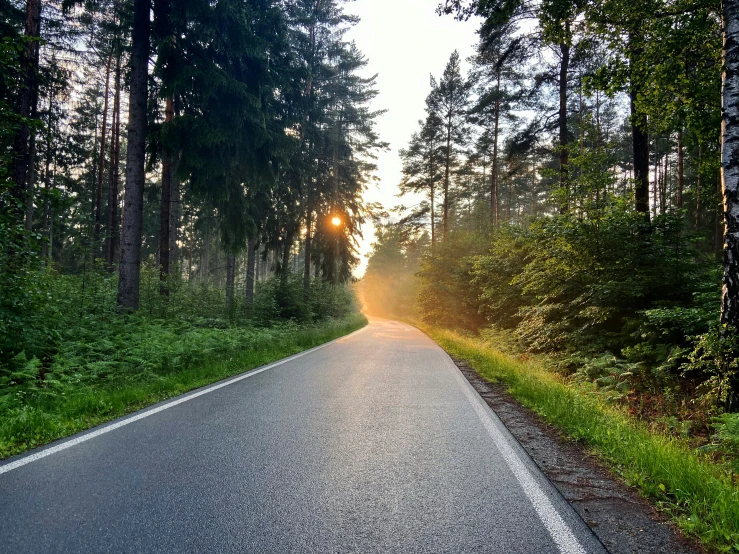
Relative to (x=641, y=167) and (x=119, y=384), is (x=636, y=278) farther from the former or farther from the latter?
(x=119, y=384)

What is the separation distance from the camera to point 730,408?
4531mm

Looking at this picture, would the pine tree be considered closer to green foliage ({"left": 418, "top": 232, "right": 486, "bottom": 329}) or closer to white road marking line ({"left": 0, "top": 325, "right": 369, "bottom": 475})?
green foliage ({"left": 418, "top": 232, "right": 486, "bottom": 329})

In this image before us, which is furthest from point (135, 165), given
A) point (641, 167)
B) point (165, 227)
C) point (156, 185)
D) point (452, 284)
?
point (452, 284)

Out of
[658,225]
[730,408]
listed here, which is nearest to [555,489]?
[730,408]

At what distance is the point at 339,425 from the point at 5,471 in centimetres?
305

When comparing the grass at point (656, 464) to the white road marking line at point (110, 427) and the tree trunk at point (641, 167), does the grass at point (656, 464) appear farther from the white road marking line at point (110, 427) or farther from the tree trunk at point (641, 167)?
the tree trunk at point (641, 167)

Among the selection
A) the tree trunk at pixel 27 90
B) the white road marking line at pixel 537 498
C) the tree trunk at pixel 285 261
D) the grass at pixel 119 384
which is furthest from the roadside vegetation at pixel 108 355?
the white road marking line at pixel 537 498

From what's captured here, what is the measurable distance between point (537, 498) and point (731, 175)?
4.39 m

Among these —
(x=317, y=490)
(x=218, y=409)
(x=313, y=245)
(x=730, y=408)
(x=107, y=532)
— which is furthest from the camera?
(x=313, y=245)

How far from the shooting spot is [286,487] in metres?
3.05

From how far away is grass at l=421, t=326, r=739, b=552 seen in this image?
262 cm

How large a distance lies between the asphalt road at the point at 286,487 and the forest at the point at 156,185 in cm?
112

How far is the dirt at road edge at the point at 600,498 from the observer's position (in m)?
2.46

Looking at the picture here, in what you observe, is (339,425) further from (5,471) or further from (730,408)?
(730,408)
